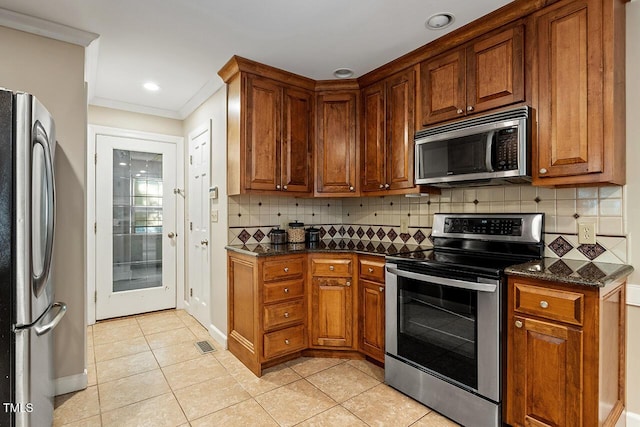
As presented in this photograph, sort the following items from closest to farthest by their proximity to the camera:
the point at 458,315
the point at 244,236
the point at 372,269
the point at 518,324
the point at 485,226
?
1. the point at 518,324
2. the point at 458,315
3. the point at 485,226
4. the point at 372,269
5. the point at 244,236

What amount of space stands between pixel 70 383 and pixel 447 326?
2.51 m

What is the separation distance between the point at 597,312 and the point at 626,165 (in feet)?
2.98

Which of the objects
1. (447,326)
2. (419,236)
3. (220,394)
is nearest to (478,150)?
(419,236)

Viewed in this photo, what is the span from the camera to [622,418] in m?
1.76

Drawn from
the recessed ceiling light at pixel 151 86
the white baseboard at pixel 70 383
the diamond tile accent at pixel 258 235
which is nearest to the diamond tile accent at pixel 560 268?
the diamond tile accent at pixel 258 235

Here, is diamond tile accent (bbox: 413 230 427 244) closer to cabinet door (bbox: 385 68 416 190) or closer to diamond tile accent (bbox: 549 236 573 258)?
cabinet door (bbox: 385 68 416 190)

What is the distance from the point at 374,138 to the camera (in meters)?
2.88

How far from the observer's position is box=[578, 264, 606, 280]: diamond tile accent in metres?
1.49

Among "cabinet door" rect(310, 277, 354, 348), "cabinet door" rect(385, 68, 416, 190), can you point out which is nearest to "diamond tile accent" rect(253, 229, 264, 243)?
"cabinet door" rect(310, 277, 354, 348)

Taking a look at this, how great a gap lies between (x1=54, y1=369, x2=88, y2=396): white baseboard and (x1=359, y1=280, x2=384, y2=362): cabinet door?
2006 mm

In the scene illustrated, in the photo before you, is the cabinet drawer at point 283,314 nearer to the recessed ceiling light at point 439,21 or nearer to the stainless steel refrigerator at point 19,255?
the stainless steel refrigerator at point 19,255

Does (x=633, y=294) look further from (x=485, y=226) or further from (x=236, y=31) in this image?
(x=236, y=31)

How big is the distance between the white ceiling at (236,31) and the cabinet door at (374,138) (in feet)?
0.74

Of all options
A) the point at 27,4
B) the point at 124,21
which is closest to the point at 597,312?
the point at 124,21
